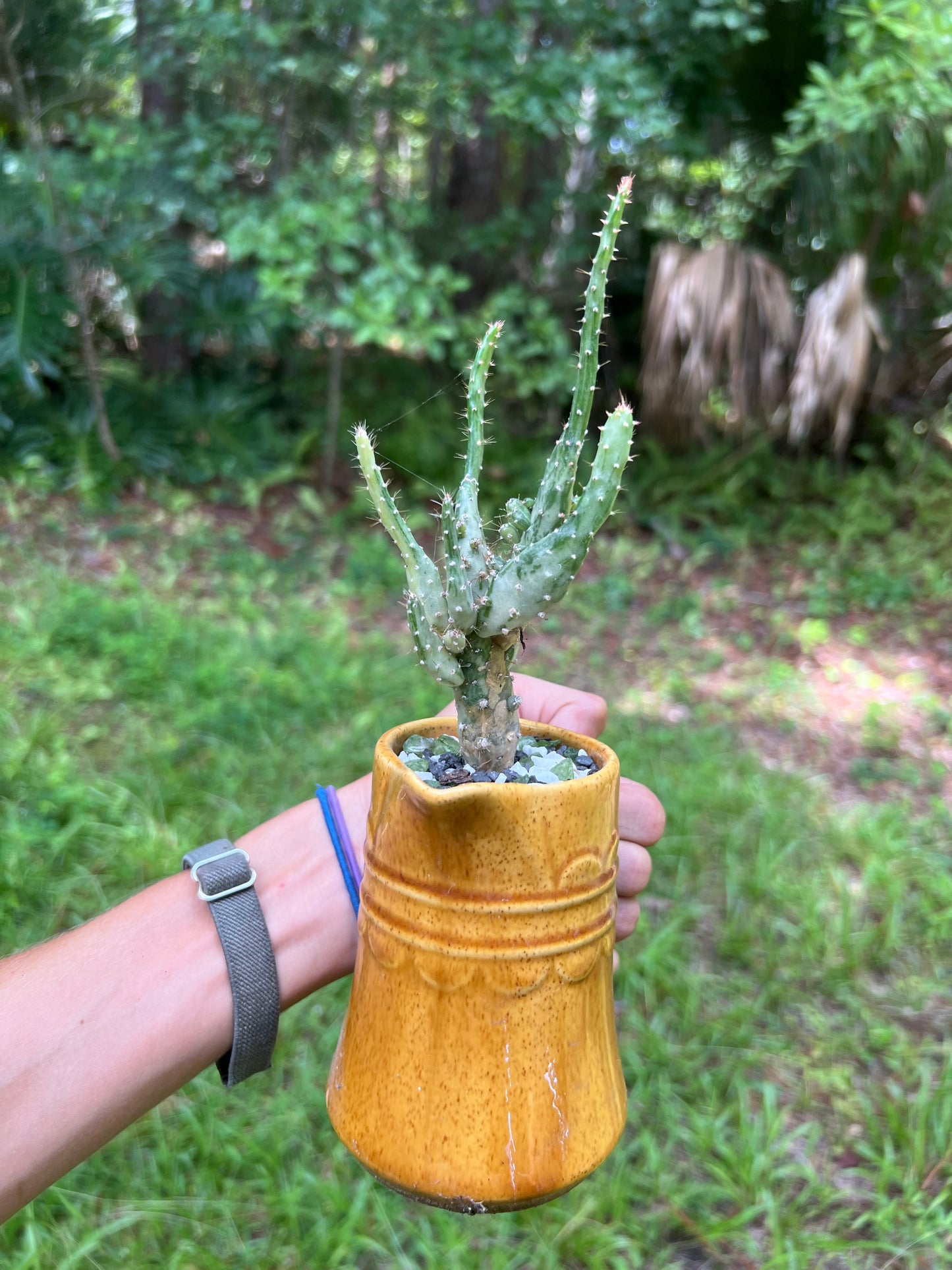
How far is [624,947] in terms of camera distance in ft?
7.20

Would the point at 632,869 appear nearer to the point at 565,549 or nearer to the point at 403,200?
the point at 565,549

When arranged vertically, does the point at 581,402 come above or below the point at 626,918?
above

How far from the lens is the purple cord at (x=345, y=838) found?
1.11 m

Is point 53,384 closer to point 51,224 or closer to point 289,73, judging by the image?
point 51,224

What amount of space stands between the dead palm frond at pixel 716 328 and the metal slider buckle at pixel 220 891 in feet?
11.7

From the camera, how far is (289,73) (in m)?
4.10

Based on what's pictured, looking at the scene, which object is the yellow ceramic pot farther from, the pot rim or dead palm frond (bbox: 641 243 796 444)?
dead palm frond (bbox: 641 243 796 444)

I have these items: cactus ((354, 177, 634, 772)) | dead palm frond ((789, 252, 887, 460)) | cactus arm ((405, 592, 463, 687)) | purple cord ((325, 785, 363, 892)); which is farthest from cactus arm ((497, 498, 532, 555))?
dead palm frond ((789, 252, 887, 460))

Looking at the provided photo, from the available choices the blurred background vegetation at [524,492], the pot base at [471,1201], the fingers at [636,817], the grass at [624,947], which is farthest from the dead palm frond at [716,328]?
the pot base at [471,1201]

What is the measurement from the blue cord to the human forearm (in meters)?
0.01

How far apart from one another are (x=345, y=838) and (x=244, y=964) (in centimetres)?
18

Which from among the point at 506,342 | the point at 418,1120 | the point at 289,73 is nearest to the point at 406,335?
the point at 506,342

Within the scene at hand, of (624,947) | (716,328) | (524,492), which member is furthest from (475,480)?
(524,492)

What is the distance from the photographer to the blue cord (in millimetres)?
1102
